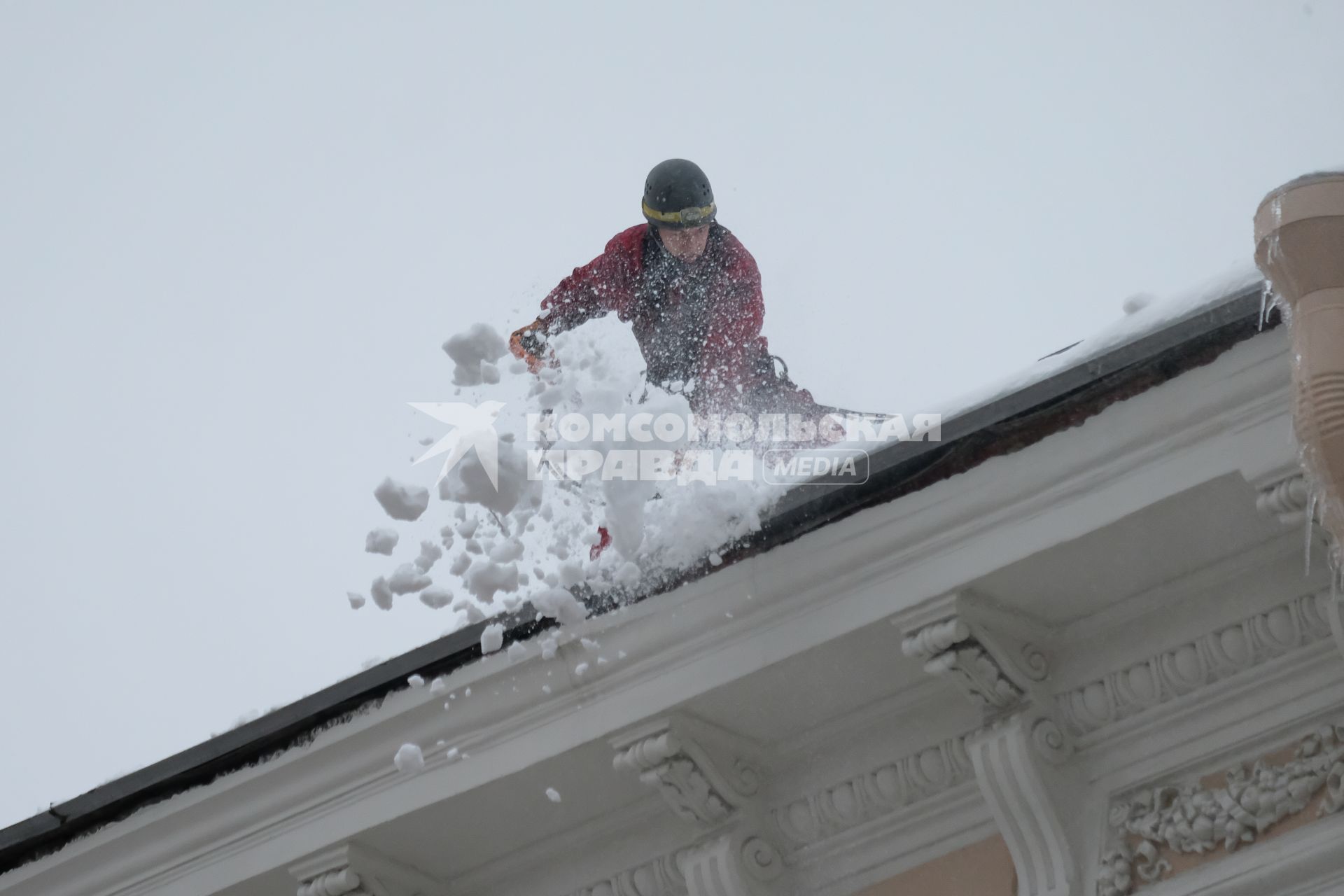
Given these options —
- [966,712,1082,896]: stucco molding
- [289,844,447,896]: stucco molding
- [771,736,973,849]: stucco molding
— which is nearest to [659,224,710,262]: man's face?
[771,736,973,849]: stucco molding

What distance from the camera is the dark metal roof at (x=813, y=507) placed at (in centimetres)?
334

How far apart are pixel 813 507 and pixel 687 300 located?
2.12 meters

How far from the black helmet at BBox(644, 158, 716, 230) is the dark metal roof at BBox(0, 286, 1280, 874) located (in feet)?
7.07

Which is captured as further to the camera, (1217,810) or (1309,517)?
(1217,810)

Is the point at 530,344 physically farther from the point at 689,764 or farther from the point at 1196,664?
the point at 1196,664

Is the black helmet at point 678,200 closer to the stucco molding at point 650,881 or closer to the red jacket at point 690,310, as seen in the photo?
the red jacket at point 690,310

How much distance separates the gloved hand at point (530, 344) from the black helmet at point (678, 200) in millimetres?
669

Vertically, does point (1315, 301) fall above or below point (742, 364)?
below

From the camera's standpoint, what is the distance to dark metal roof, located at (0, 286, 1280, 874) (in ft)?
11.0

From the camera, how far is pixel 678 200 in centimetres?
567

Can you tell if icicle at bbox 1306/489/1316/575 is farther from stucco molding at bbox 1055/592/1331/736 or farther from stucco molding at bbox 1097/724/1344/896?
stucco molding at bbox 1097/724/1344/896

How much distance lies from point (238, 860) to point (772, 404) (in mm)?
2214

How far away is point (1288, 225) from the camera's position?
2.49 metres

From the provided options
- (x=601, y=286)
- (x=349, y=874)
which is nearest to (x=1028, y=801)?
(x=349, y=874)
